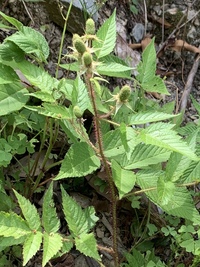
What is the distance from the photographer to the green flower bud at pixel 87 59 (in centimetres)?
110

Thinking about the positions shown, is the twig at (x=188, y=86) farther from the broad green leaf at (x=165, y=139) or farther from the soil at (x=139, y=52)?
the broad green leaf at (x=165, y=139)

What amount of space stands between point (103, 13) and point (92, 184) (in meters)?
1.25

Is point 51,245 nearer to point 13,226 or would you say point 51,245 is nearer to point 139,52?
point 13,226

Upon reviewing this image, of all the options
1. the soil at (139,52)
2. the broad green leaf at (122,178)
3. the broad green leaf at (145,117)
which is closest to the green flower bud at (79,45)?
the broad green leaf at (145,117)

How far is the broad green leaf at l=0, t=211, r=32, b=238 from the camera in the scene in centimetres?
124

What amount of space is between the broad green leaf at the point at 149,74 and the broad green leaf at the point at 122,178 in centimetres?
40

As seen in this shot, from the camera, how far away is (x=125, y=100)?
1.19m

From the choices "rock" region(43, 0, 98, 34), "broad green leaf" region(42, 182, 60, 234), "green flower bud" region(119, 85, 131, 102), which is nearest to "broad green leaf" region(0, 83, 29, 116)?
"broad green leaf" region(42, 182, 60, 234)

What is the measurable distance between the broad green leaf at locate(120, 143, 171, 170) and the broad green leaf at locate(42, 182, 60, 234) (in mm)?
269

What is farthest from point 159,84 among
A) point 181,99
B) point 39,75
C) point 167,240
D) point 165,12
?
point 165,12

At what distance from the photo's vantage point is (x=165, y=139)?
3.84ft

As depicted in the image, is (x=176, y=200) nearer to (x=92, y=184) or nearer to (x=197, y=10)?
(x=92, y=184)

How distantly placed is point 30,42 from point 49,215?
0.62 metres

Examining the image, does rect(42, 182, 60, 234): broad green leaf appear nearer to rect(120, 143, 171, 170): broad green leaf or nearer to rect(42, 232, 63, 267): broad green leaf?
rect(42, 232, 63, 267): broad green leaf
